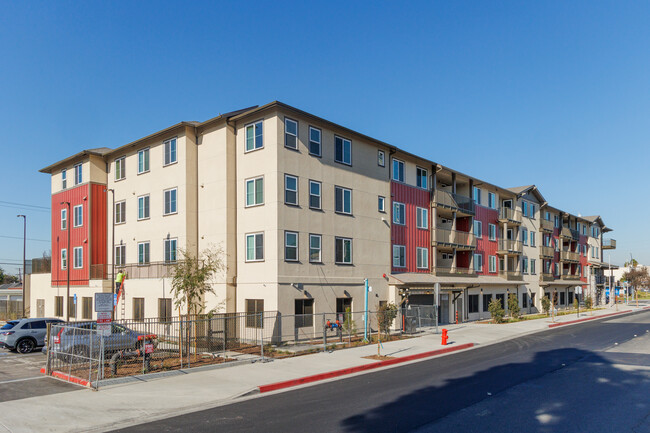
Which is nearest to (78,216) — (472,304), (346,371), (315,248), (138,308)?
(138,308)

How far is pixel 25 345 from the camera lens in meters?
25.8

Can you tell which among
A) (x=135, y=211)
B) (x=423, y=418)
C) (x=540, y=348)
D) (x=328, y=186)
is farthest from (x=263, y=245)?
(x=423, y=418)

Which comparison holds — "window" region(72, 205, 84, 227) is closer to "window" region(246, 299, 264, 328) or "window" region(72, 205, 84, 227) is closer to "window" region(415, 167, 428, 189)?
"window" region(246, 299, 264, 328)

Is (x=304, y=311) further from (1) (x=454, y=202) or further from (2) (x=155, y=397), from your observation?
(1) (x=454, y=202)

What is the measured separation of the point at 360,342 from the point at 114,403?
15.0 metres

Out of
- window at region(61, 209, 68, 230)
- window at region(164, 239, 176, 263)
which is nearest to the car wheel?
window at region(164, 239, 176, 263)

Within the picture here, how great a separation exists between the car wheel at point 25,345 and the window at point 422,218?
25.4 metres

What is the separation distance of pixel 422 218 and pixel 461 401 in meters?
25.7

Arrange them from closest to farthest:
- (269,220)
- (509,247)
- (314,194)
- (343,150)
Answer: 1. (269,220)
2. (314,194)
3. (343,150)
4. (509,247)

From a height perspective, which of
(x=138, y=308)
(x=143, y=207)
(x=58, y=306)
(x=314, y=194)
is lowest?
(x=58, y=306)

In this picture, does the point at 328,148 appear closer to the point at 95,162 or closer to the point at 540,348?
the point at 540,348

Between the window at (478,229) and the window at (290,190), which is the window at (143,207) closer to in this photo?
the window at (290,190)

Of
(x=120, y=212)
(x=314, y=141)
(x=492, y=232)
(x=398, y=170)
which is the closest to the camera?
(x=314, y=141)

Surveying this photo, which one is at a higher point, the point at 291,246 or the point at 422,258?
the point at 291,246
